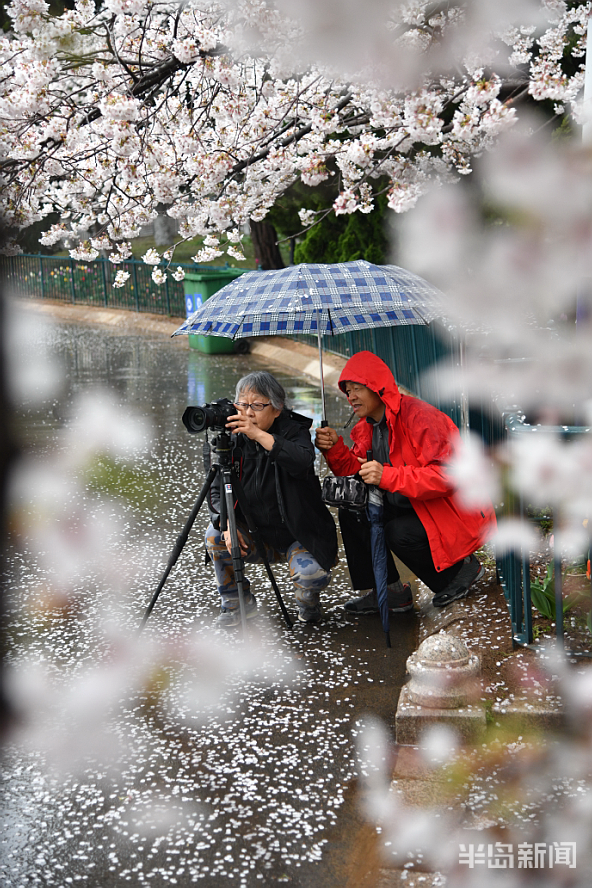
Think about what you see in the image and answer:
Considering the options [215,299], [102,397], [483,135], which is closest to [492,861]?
[215,299]

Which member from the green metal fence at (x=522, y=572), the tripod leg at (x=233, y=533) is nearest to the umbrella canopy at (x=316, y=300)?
the tripod leg at (x=233, y=533)

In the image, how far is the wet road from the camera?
2711 mm

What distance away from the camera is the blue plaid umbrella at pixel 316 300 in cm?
411

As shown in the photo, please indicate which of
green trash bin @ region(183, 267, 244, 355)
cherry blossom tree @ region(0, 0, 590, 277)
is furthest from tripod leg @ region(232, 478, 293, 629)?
green trash bin @ region(183, 267, 244, 355)

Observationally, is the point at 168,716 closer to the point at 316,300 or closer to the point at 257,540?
the point at 257,540

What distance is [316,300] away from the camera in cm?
407

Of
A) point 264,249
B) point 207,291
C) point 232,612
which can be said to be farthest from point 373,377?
point 264,249

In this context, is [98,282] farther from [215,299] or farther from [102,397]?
[215,299]

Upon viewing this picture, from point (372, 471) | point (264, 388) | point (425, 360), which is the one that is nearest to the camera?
point (372, 471)

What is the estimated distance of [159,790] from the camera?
3.05 metres

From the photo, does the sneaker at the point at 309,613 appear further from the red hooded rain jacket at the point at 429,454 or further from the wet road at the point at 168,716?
the red hooded rain jacket at the point at 429,454

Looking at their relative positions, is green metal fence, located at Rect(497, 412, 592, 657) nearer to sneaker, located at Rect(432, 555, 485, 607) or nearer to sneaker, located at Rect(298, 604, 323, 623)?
sneaker, located at Rect(432, 555, 485, 607)

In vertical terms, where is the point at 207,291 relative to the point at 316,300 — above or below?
above

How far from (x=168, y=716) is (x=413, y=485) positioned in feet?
4.57
